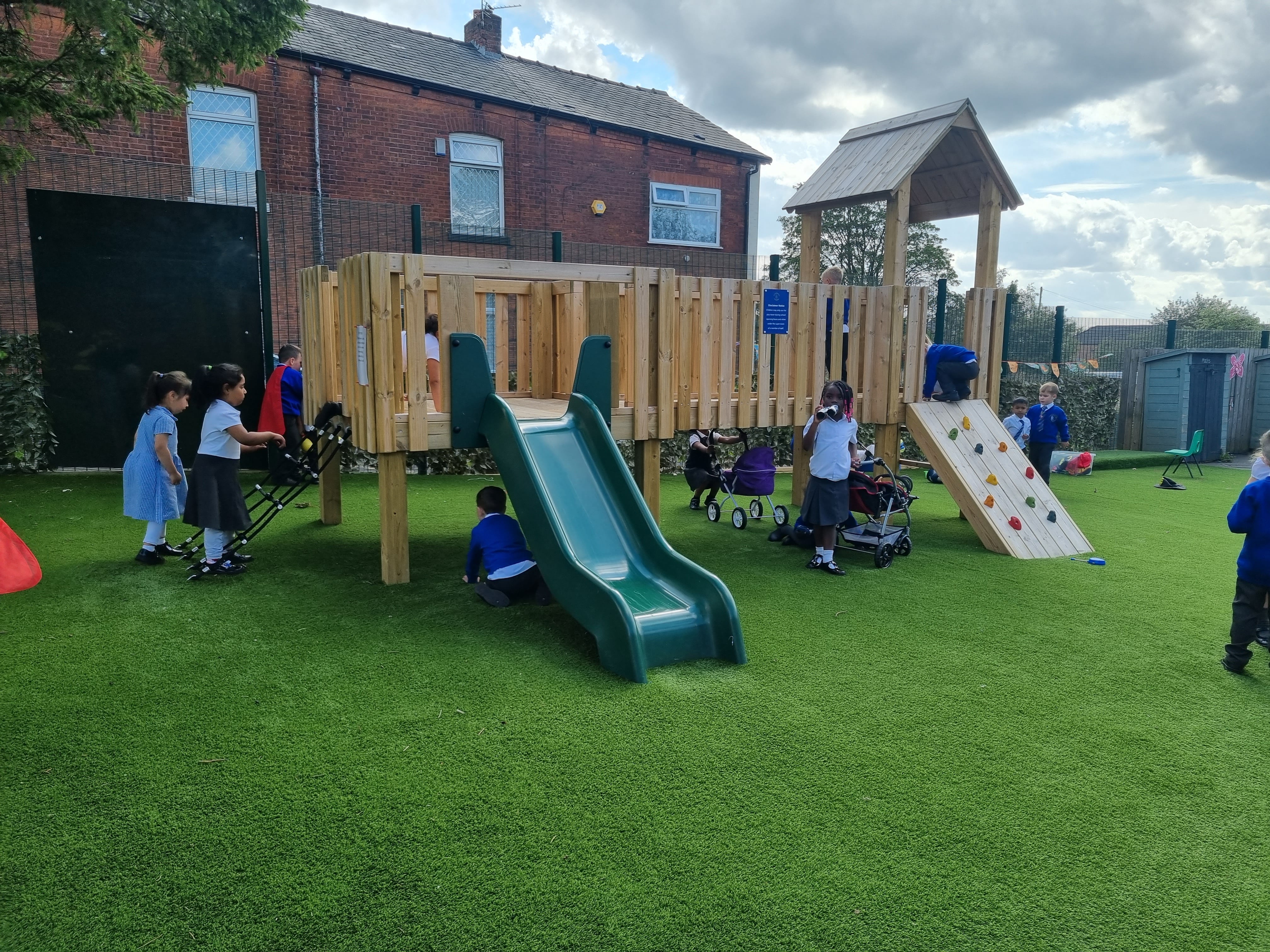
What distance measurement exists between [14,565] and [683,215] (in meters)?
17.5

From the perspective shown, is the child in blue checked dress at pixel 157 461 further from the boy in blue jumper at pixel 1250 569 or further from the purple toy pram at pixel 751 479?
the boy in blue jumper at pixel 1250 569

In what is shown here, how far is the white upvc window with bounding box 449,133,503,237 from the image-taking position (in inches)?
690

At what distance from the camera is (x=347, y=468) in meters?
11.8

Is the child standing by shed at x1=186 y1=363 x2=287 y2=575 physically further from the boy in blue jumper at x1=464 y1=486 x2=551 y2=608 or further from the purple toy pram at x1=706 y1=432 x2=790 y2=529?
the purple toy pram at x1=706 y1=432 x2=790 y2=529

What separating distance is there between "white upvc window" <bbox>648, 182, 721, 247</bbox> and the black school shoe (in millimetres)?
15309

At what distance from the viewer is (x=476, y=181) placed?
1780 cm

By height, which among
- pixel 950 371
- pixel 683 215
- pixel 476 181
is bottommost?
pixel 950 371

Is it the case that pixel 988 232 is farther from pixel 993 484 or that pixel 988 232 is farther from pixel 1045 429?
pixel 993 484

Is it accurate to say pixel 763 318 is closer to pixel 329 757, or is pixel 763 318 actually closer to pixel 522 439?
pixel 522 439

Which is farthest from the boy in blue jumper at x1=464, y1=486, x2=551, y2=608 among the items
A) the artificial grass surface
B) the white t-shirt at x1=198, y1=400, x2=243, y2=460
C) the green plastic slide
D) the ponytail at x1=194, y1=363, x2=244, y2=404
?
the ponytail at x1=194, y1=363, x2=244, y2=404

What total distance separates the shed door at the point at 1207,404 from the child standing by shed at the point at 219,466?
18.1m

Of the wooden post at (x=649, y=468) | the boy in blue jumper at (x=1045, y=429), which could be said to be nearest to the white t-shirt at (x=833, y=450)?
the wooden post at (x=649, y=468)

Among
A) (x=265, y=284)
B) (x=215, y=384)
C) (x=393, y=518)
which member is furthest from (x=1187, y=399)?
(x=215, y=384)

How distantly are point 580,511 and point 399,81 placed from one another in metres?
14.0
